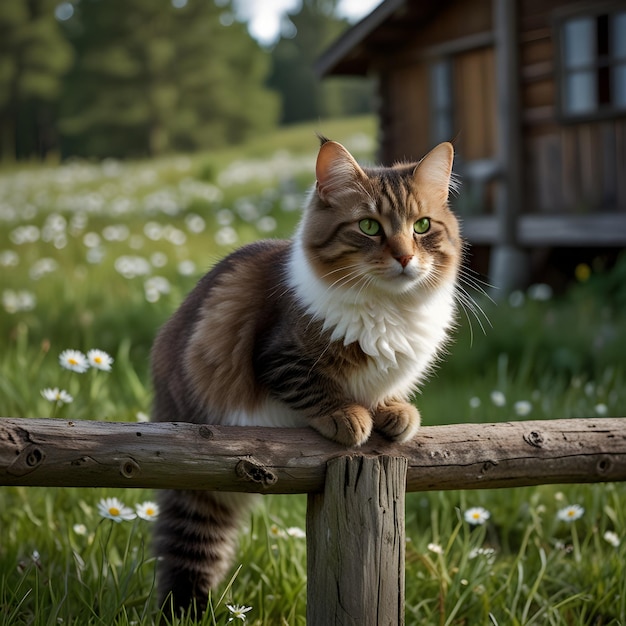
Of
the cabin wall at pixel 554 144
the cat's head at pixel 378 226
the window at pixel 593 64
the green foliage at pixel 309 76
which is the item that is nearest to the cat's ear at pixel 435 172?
the cat's head at pixel 378 226

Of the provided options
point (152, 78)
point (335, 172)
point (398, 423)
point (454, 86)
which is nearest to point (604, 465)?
point (398, 423)

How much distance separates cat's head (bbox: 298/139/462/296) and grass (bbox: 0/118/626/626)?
1.04 m

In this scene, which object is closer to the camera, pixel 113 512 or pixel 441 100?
pixel 113 512

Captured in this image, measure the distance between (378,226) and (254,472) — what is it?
2.77 ft

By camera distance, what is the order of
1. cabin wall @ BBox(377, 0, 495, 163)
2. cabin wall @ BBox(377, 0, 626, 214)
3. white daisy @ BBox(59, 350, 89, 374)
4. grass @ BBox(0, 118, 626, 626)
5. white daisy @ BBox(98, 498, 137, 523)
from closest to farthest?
1. white daisy @ BBox(98, 498, 137, 523)
2. grass @ BBox(0, 118, 626, 626)
3. white daisy @ BBox(59, 350, 89, 374)
4. cabin wall @ BBox(377, 0, 626, 214)
5. cabin wall @ BBox(377, 0, 495, 163)

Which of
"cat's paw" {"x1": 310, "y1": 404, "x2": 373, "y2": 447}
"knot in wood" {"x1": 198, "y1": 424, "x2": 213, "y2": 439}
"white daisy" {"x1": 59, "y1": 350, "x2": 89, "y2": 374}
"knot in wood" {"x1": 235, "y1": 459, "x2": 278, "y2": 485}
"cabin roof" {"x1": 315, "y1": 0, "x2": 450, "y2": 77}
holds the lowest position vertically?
"knot in wood" {"x1": 235, "y1": 459, "x2": 278, "y2": 485}

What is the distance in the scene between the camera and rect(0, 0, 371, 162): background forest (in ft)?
63.7

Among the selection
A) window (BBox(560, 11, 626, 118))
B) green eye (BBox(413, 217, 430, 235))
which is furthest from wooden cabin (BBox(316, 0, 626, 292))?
green eye (BBox(413, 217, 430, 235))

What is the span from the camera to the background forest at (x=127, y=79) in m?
19.4

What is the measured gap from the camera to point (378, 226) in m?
2.65

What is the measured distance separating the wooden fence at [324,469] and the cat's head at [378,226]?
50 centimetres

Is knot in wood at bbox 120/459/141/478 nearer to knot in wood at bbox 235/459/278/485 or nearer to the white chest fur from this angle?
knot in wood at bbox 235/459/278/485

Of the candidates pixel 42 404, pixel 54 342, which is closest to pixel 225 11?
pixel 54 342

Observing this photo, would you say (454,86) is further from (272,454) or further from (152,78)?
(152,78)
